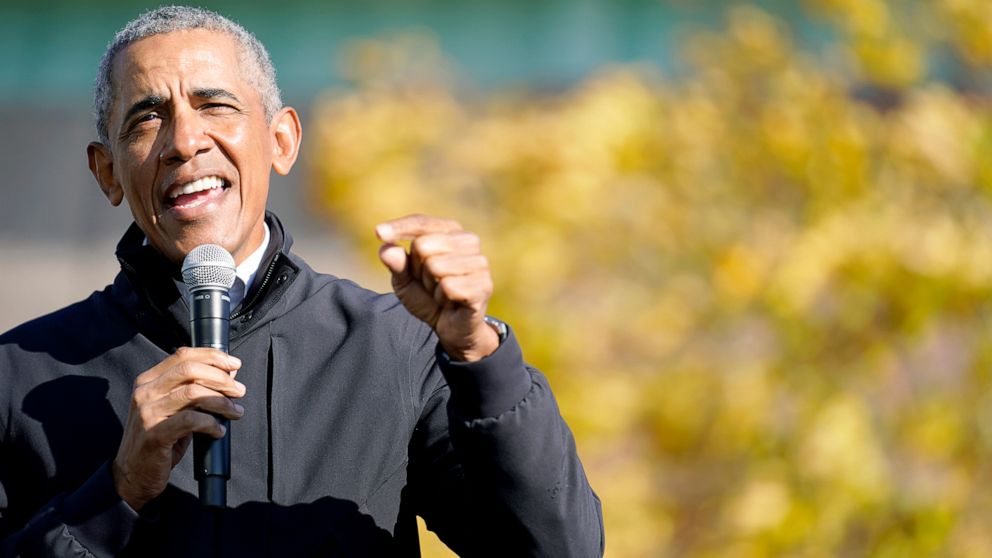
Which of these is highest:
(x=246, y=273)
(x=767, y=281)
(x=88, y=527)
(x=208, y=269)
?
(x=767, y=281)

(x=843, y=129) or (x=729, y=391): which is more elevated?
(x=843, y=129)

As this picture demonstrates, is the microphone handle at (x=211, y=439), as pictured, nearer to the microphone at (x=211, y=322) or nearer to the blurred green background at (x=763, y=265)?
the microphone at (x=211, y=322)

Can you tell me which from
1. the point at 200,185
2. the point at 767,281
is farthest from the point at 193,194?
the point at 767,281

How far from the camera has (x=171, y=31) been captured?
229 centimetres

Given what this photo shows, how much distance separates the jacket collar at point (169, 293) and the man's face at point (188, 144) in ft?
0.11

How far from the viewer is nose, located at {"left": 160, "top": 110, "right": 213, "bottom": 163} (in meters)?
2.18

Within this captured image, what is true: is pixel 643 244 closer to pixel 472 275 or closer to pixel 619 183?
pixel 619 183

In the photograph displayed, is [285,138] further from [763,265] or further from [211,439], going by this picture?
[763,265]

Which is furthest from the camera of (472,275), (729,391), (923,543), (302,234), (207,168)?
(302,234)

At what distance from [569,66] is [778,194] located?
3.15 meters

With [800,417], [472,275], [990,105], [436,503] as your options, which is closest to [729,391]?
[800,417]

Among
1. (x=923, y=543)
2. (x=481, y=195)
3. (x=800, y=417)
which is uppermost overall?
(x=481, y=195)

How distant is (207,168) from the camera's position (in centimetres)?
220

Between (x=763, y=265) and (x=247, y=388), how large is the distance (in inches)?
101
